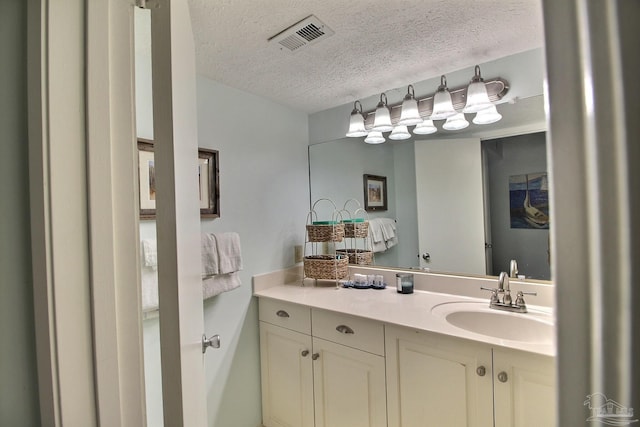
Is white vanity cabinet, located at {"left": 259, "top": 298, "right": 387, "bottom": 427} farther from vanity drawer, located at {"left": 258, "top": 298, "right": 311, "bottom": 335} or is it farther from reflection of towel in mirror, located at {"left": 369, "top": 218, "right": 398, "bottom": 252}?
reflection of towel in mirror, located at {"left": 369, "top": 218, "right": 398, "bottom": 252}

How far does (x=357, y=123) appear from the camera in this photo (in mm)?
1953

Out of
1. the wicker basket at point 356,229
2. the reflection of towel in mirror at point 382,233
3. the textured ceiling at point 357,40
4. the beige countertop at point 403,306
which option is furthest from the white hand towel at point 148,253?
the reflection of towel in mirror at point 382,233

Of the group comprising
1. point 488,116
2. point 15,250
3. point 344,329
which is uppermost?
point 488,116

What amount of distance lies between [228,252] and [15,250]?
3.75 ft

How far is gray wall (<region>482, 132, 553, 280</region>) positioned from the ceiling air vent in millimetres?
1069

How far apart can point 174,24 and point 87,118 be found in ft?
1.04

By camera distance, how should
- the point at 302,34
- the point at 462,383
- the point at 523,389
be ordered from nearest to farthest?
1. the point at 523,389
2. the point at 462,383
3. the point at 302,34

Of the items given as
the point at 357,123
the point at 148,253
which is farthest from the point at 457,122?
the point at 148,253

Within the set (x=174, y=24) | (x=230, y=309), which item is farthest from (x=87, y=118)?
(x=230, y=309)

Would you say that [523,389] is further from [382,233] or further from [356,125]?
[356,125]

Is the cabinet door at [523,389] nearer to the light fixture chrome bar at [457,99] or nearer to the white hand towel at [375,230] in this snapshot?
the white hand towel at [375,230]

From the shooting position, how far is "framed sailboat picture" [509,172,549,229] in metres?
1.45

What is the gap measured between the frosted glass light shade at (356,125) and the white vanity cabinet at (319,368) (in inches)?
47.3

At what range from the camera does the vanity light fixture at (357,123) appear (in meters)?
1.95
